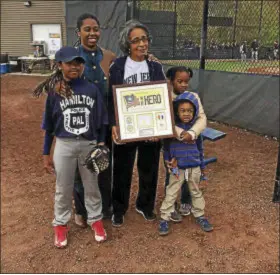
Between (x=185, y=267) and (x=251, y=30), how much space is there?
11697 millimetres

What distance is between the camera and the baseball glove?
3021mm

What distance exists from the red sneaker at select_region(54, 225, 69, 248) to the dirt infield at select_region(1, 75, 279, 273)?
65 millimetres

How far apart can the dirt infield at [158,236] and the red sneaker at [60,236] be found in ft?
0.21

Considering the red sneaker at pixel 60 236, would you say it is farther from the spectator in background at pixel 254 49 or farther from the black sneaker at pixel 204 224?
the spectator in background at pixel 254 49

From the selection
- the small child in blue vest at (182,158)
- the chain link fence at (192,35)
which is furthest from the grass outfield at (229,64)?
the small child in blue vest at (182,158)

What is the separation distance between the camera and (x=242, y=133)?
689 cm

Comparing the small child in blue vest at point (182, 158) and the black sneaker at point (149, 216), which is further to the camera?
the black sneaker at point (149, 216)

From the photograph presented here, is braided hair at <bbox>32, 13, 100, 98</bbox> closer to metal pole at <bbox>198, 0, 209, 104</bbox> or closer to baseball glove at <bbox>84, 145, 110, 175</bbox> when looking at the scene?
baseball glove at <bbox>84, 145, 110, 175</bbox>

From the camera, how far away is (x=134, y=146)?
11.0 feet

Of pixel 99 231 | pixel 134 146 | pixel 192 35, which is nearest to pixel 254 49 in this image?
pixel 192 35

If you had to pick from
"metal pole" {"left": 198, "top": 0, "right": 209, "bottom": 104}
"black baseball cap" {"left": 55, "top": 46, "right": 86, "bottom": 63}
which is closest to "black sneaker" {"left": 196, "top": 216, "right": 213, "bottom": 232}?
"black baseball cap" {"left": 55, "top": 46, "right": 86, "bottom": 63}

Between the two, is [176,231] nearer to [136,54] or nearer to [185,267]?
[185,267]

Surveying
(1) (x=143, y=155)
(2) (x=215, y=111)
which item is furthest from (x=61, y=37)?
(1) (x=143, y=155)

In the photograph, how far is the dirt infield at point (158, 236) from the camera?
10.0ft
